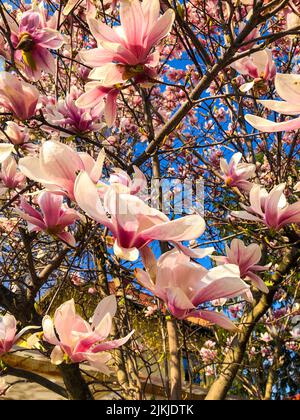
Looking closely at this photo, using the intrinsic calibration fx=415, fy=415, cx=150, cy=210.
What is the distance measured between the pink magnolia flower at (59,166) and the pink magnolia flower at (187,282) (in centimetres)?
23

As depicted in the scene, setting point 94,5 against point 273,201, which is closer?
point 273,201

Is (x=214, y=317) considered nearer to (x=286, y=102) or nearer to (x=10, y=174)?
(x=286, y=102)

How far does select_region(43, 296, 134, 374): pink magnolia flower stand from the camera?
90 centimetres

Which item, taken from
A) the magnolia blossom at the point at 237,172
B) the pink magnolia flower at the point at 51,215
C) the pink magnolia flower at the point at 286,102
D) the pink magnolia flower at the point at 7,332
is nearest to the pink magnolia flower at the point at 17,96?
the pink magnolia flower at the point at 51,215

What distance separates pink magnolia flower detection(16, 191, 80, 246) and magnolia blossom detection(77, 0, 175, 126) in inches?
12.9

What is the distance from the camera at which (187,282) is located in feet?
2.47

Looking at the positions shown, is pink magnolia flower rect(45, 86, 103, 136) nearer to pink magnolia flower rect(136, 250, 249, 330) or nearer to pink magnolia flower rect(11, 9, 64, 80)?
pink magnolia flower rect(11, 9, 64, 80)

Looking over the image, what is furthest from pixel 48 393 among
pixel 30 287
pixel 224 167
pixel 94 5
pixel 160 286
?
pixel 160 286

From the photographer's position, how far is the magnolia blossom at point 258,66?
1.53m

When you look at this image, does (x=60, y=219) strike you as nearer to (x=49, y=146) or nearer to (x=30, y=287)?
(x=49, y=146)

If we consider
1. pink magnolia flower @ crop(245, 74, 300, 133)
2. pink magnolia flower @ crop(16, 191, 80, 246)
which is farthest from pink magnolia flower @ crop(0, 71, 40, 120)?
pink magnolia flower @ crop(245, 74, 300, 133)

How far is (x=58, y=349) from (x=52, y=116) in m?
0.87

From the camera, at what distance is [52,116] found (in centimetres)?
150

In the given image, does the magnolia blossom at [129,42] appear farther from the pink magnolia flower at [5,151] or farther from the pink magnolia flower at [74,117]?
the pink magnolia flower at [74,117]
